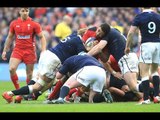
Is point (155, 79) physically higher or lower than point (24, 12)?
lower

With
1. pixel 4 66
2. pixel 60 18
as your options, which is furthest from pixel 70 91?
pixel 60 18

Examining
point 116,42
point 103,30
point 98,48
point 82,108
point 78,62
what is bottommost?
point 82,108

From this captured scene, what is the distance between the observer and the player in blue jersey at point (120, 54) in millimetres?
15586

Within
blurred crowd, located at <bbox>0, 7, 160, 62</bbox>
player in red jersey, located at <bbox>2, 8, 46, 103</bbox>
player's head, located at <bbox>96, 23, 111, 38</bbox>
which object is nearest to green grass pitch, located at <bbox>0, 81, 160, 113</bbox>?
player's head, located at <bbox>96, 23, 111, 38</bbox>

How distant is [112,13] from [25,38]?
1598cm

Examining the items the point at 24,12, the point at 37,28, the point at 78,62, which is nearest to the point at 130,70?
the point at 78,62

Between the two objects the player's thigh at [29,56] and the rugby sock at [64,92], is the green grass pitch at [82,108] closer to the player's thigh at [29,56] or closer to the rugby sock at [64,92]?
the rugby sock at [64,92]

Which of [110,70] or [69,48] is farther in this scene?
[110,70]

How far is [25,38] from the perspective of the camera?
17.8 meters

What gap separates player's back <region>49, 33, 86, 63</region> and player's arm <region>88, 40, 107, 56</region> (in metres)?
0.19

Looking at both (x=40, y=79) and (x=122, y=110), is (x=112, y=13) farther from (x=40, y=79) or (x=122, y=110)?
(x=122, y=110)

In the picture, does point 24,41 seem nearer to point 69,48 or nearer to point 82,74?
point 69,48

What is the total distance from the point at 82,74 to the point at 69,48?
1178mm

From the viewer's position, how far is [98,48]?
15656mm
